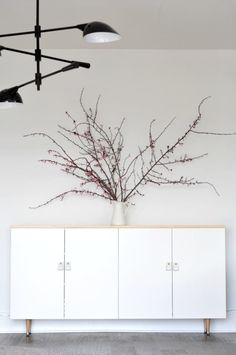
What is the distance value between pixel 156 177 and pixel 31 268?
144cm

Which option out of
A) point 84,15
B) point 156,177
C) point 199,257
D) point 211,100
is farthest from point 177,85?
point 199,257

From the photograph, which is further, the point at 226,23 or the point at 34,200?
the point at 34,200

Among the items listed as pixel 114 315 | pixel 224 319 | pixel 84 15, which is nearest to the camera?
pixel 84 15

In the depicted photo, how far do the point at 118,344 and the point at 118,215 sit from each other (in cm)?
110

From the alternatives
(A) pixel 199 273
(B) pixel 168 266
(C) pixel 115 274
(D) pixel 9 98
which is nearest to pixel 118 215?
(C) pixel 115 274

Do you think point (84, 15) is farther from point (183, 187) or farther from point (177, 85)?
point (183, 187)

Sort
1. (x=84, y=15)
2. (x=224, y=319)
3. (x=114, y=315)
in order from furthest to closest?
(x=224, y=319), (x=114, y=315), (x=84, y=15)

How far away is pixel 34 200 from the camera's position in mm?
5027

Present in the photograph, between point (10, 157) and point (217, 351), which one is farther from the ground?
point (10, 157)

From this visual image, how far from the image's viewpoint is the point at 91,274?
4.61 metres

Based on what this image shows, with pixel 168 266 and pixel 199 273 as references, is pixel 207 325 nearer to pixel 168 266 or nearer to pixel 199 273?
Answer: pixel 199 273

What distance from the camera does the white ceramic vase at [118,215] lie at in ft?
15.6

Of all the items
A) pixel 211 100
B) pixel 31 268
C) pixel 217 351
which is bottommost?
pixel 217 351

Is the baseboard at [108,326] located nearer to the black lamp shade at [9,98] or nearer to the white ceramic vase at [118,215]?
the white ceramic vase at [118,215]
